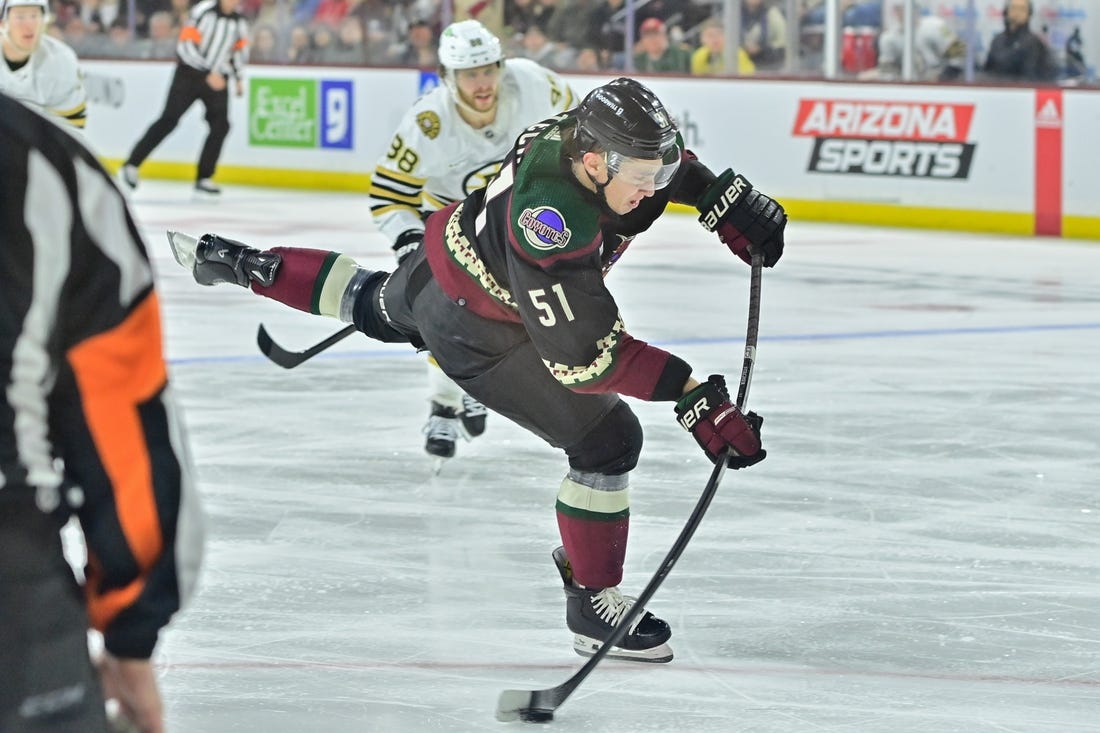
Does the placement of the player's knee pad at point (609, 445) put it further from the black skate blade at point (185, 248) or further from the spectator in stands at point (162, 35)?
the spectator in stands at point (162, 35)

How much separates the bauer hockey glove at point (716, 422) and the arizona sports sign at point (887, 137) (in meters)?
7.77

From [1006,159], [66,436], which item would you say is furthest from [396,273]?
[1006,159]

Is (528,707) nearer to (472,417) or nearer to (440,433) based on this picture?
(440,433)

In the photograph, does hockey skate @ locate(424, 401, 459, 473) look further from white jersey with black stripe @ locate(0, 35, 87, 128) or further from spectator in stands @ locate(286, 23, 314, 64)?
spectator in stands @ locate(286, 23, 314, 64)

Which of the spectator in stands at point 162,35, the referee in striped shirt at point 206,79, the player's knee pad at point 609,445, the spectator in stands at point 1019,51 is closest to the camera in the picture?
the player's knee pad at point 609,445

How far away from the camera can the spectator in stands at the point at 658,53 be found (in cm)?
1162

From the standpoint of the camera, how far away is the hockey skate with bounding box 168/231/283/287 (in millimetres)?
4141

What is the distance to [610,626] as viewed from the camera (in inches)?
128

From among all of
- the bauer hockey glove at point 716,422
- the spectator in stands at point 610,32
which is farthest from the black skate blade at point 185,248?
the spectator in stands at point 610,32

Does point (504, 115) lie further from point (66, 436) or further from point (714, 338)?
point (66, 436)

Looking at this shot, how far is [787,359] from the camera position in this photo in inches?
254

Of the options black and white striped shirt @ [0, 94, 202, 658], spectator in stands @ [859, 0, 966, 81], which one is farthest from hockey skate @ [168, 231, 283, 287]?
spectator in stands @ [859, 0, 966, 81]

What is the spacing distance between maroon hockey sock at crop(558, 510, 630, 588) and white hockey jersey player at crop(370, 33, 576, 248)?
173 centimetres

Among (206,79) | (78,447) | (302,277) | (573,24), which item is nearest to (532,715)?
(302,277)
